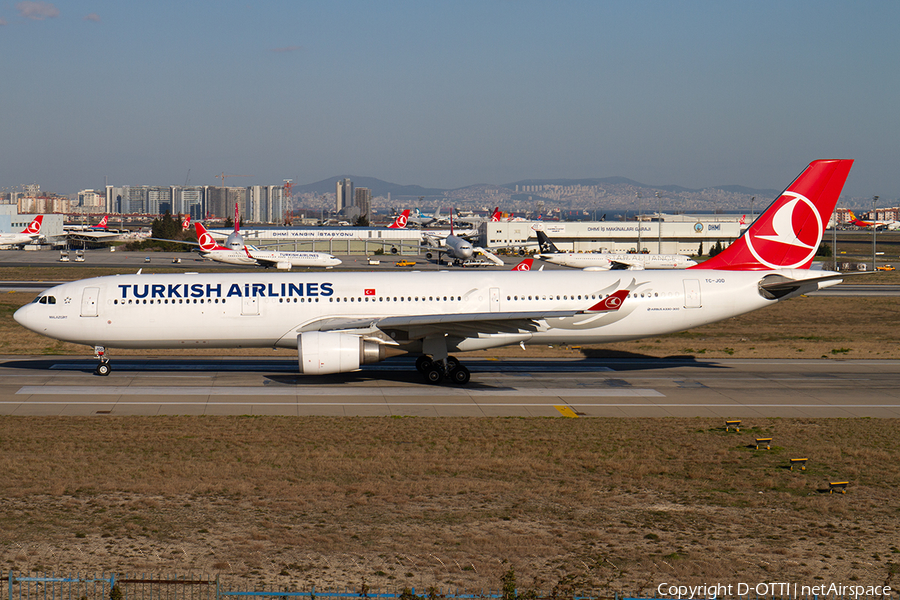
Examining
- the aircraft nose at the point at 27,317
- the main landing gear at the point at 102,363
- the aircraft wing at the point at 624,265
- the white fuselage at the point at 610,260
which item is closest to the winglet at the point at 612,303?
the main landing gear at the point at 102,363

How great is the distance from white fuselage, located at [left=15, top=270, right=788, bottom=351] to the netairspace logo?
59.6 ft

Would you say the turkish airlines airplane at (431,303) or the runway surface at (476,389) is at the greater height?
the turkish airlines airplane at (431,303)

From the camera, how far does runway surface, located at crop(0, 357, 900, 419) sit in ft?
86.5

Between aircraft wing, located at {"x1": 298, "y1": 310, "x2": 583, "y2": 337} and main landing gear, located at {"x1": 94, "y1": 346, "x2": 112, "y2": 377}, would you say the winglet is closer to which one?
aircraft wing, located at {"x1": 298, "y1": 310, "x2": 583, "y2": 337}

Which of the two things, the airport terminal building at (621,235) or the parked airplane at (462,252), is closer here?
the parked airplane at (462,252)

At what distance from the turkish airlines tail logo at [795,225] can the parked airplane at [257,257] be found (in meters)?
79.9

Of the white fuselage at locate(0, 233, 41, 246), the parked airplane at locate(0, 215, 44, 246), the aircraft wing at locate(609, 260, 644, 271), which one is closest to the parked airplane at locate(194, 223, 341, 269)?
the aircraft wing at locate(609, 260, 644, 271)

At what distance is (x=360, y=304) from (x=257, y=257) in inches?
3127

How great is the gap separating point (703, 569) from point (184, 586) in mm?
8219

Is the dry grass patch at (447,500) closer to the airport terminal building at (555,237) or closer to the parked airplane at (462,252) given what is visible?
the parked airplane at (462,252)

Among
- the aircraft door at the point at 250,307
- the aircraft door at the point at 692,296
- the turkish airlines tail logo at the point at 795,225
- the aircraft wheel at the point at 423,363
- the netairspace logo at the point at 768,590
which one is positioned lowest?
the netairspace logo at the point at 768,590

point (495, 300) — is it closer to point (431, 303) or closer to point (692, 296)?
A: point (431, 303)

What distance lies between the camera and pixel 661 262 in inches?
4072

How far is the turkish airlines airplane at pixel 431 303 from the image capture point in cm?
3084
